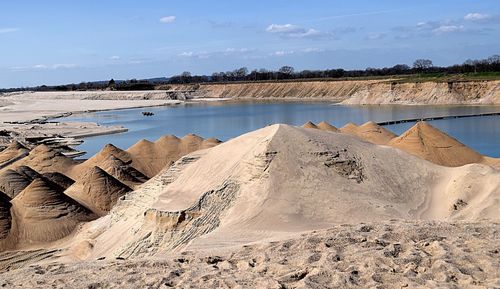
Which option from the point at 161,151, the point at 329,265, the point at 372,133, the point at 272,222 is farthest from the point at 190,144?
the point at 329,265

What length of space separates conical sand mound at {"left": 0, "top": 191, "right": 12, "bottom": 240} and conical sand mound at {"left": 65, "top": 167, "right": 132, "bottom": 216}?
2246 mm

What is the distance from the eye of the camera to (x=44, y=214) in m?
15.6

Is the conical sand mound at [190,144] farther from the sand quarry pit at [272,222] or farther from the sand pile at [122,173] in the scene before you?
the sand quarry pit at [272,222]

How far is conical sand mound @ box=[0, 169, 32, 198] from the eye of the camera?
62.1 feet

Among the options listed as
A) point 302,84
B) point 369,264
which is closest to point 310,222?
point 369,264

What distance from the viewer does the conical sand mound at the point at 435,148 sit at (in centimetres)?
2270

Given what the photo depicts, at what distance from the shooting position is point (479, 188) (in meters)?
12.5

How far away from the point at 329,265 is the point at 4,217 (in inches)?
447

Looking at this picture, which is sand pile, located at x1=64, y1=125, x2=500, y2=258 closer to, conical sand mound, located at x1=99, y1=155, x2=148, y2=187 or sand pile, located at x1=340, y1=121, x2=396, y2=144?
conical sand mound, located at x1=99, y1=155, x2=148, y2=187

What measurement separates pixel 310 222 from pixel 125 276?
430cm

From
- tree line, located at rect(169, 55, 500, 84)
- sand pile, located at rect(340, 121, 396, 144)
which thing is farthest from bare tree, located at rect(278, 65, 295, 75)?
sand pile, located at rect(340, 121, 396, 144)

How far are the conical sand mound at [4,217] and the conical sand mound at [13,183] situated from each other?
9.70ft

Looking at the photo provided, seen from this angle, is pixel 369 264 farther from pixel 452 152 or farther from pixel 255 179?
pixel 452 152

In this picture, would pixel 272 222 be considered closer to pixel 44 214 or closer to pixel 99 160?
pixel 44 214
